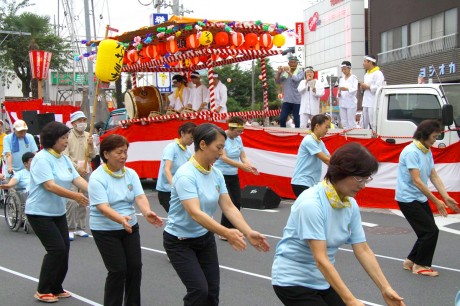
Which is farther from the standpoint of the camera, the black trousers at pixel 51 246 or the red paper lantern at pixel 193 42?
the red paper lantern at pixel 193 42

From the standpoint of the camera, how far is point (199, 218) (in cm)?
420

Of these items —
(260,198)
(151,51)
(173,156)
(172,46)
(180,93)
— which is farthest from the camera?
(180,93)

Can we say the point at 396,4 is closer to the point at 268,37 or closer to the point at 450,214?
the point at 268,37

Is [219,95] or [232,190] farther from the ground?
[219,95]

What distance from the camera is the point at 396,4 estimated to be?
33781mm

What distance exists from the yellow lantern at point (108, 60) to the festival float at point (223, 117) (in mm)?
4348

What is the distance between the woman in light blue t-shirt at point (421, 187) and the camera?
6.57 meters

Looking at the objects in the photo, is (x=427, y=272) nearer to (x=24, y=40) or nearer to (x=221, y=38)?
(x=221, y=38)

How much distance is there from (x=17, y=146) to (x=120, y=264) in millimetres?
6923

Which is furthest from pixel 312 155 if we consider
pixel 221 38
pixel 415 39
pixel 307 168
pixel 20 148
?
pixel 415 39

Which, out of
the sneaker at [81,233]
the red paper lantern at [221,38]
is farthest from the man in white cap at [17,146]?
the red paper lantern at [221,38]

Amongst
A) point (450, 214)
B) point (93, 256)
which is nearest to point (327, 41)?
point (450, 214)

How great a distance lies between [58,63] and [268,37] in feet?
101

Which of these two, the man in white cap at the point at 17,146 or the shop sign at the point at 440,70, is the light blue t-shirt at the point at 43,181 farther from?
the shop sign at the point at 440,70
